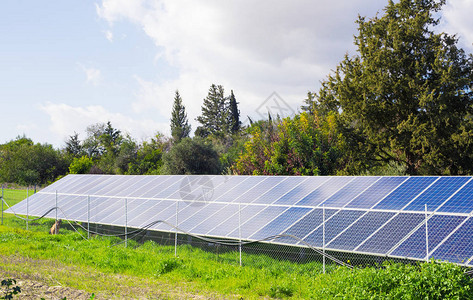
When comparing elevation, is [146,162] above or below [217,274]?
above

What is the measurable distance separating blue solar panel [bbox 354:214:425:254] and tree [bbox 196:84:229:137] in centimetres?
6355

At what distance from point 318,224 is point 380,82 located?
18.2m

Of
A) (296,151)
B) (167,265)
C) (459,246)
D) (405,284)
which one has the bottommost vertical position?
(167,265)

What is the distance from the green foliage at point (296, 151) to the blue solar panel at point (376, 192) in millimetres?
9625

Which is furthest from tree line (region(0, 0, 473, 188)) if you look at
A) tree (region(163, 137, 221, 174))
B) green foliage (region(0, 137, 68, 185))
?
green foliage (region(0, 137, 68, 185))

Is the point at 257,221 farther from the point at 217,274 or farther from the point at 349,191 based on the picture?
the point at 349,191

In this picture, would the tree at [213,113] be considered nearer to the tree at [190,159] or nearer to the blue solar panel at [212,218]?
the tree at [190,159]

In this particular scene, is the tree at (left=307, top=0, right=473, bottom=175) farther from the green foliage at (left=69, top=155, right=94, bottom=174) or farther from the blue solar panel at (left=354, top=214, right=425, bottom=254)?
the green foliage at (left=69, top=155, right=94, bottom=174)

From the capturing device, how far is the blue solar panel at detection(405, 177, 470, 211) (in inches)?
445

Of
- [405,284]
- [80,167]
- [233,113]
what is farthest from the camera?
[233,113]

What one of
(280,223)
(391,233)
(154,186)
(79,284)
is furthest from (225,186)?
(79,284)

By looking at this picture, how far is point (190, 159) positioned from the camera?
1398 inches

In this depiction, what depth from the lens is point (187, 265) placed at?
11.3 meters

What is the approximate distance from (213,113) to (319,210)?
→ 65.2 m
